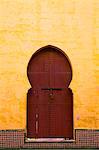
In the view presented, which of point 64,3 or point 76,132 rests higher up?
point 64,3

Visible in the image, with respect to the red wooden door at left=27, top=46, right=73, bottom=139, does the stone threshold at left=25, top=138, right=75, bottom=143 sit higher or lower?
lower

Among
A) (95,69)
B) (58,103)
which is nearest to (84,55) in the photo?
(95,69)

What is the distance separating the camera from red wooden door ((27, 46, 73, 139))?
16344mm

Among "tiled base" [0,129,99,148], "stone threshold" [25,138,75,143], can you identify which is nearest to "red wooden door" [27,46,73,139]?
"stone threshold" [25,138,75,143]

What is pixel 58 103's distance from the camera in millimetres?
16438

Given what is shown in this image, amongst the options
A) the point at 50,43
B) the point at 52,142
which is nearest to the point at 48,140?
the point at 52,142

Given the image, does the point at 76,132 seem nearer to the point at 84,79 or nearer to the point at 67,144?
the point at 67,144

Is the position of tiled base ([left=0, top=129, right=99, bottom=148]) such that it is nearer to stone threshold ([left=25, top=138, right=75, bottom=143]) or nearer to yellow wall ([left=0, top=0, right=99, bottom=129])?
stone threshold ([left=25, top=138, right=75, bottom=143])

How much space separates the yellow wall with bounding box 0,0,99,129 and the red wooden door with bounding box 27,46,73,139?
26cm

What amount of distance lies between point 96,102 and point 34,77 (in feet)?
6.30

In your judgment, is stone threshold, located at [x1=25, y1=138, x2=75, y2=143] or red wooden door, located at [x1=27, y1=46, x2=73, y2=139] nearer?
stone threshold, located at [x1=25, y1=138, x2=75, y2=143]

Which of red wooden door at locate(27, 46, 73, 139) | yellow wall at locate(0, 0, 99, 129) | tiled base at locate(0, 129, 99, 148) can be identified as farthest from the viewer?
red wooden door at locate(27, 46, 73, 139)

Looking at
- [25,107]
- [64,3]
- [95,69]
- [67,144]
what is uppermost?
[64,3]

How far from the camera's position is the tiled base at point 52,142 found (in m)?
16.1
